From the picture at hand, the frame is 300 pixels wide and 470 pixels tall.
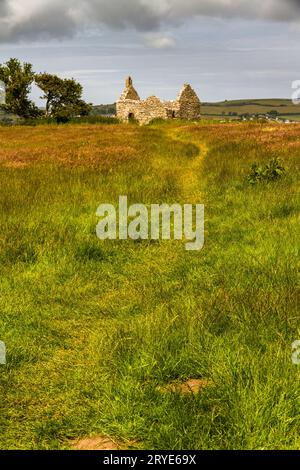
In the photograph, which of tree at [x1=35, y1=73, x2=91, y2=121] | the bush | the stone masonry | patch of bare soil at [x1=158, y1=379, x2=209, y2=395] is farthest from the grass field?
tree at [x1=35, y1=73, x2=91, y2=121]

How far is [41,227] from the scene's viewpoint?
817 centimetres

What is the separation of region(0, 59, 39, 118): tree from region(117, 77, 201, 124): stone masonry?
24358mm

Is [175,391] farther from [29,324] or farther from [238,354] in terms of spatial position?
[29,324]

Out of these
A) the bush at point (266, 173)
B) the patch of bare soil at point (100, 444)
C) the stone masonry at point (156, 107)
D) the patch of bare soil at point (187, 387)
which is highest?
the stone masonry at point (156, 107)

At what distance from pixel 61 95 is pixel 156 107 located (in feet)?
96.2

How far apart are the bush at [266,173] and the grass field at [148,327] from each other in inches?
47.2

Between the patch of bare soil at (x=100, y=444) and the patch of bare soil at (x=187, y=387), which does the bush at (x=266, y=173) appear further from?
the patch of bare soil at (x=100, y=444)

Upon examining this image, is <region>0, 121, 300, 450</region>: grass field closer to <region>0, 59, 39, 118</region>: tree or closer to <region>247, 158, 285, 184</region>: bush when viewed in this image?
<region>247, 158, 285, 184</region>: bush

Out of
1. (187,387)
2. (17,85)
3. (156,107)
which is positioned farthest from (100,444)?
(17,85)

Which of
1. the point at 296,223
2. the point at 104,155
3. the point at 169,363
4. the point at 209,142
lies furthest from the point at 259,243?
the point at 209,142

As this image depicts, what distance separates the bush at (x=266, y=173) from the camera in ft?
38.9

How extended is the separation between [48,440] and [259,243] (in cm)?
500

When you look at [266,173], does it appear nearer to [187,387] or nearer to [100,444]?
[187,387]

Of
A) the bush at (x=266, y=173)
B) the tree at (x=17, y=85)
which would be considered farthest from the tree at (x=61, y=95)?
the bush at (x=266, y=173)
